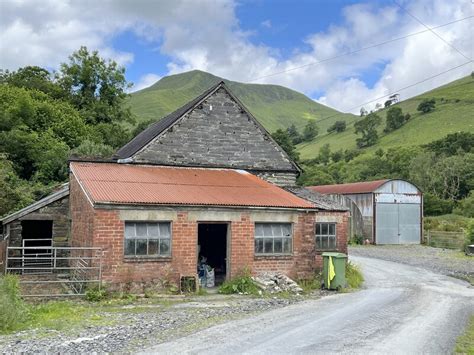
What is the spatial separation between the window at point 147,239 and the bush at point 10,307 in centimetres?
395

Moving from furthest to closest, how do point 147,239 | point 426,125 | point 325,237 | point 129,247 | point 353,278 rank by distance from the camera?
point 426,125
point 325,237
point 353,278
point 147,239
point 129,247

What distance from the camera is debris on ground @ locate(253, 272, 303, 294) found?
16.7 meters

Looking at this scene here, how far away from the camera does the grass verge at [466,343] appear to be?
30.7 feet

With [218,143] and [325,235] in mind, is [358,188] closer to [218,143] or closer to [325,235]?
[218,143]

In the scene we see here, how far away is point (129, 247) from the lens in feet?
51.9

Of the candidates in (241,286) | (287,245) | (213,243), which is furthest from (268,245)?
(213,243)

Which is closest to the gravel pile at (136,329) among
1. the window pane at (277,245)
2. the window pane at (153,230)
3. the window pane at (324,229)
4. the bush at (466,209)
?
the window pane at (153,230)

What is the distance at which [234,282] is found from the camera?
56.0 ft

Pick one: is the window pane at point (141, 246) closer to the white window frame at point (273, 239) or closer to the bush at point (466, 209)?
the white window frame at point (273, 239)

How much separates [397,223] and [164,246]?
84.1ft

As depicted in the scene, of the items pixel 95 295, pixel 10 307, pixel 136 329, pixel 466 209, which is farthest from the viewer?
pixel 466 209

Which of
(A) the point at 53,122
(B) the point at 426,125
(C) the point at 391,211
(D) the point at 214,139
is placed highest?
(B) the point at 426,125

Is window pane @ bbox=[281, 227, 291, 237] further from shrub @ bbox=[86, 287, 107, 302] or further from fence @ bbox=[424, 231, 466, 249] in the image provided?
fence @ bbox=[424, 231, 466, 249]

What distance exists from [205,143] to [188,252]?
835 cm
